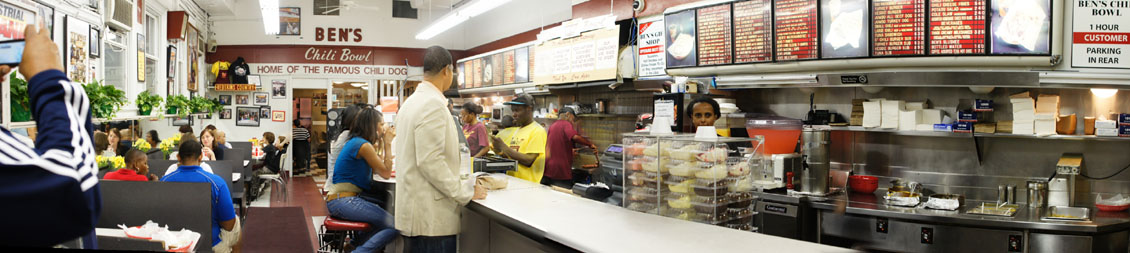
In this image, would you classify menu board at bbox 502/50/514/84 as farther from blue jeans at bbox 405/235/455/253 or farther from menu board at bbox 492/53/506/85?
blue jeans at bbox 405/235/455/253

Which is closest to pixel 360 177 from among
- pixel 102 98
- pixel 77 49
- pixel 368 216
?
pixel 368 216

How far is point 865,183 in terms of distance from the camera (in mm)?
5266

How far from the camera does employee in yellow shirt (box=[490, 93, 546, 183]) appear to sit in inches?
237

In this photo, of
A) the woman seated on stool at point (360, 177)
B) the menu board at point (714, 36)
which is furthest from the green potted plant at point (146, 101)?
→ the menu board at point (714, 36)

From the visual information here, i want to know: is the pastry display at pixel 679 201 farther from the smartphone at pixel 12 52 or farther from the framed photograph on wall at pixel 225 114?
the framed photograph on wall at pixel 225 114

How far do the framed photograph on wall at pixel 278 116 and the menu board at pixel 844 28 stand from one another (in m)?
12.0

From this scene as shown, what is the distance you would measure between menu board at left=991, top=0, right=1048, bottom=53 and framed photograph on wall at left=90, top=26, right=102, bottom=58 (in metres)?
6.83

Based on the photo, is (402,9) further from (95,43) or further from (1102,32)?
(1102,32)

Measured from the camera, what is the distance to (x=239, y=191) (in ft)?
23.8

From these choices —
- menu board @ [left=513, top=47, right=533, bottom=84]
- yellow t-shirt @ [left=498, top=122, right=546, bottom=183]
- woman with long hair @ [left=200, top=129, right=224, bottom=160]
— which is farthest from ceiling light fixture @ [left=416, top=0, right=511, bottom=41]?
woman with long hair @ [left=200, top=129, right=224, bottom=160]

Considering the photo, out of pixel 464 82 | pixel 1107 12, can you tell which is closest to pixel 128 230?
pixel 1107 12

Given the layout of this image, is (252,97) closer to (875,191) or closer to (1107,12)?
(875,191)

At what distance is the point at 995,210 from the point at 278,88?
13102mm

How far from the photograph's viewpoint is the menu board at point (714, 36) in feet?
17.8
